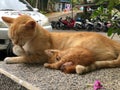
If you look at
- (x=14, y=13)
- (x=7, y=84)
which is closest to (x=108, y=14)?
(x=7, y=84)

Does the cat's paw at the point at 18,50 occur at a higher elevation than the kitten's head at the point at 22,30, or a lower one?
lower

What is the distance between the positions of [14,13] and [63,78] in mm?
5992

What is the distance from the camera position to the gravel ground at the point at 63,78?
434 cm

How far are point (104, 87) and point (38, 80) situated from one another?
2.92 ft

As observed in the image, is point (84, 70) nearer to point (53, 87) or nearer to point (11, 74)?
point (53, 87)

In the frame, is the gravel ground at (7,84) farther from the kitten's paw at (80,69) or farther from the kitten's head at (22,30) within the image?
the kitten's paw at (80,69)

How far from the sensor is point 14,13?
10.4 meters

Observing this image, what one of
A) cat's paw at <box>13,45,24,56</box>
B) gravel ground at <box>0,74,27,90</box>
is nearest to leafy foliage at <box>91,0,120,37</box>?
gravel ground at <box>0,74,27,90</box>

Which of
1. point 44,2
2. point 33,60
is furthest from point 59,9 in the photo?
point 33,60

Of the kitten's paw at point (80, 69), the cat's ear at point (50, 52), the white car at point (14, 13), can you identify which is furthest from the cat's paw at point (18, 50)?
the white car at point (14, 13)

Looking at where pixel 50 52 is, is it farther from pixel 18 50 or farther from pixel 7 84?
pixel 7 84

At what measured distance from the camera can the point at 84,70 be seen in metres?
4.80

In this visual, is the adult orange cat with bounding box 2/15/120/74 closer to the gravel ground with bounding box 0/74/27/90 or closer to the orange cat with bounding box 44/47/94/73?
the orange cat with bounding box 44/47/94/73

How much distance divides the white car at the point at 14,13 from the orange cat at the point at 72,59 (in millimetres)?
4542
